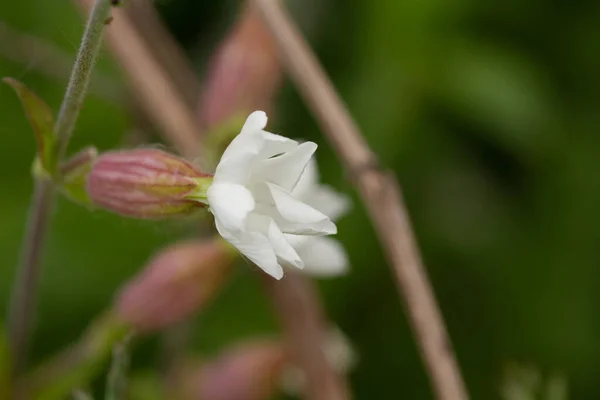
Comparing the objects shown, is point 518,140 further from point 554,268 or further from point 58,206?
point 58,206

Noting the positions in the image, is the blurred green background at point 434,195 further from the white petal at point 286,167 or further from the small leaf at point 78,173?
the white petal at point 286,167

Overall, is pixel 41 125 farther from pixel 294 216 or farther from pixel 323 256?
pixel 323 256

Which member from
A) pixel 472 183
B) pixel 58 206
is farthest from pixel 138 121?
pixel 472 183

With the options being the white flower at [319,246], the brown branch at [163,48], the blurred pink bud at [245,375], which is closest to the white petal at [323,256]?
the white flower at [319,246]

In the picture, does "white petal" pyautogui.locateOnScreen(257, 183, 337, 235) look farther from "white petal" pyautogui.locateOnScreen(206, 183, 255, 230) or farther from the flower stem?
the flower stem

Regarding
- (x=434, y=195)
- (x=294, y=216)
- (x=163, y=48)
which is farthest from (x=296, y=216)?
(x=434, y=195)
